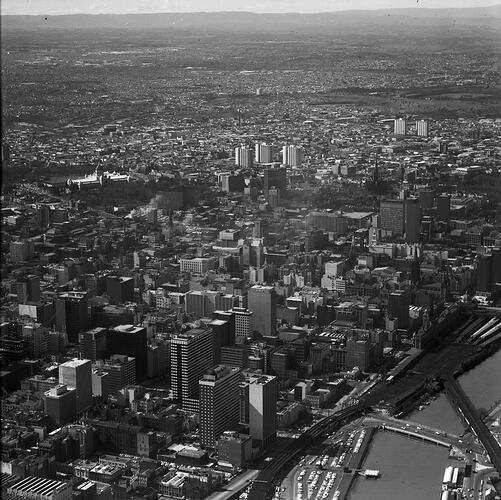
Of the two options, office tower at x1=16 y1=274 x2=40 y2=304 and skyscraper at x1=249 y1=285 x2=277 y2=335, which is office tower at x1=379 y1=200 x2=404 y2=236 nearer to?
skyscraper at x1=249 y1=285 x2=277 y2=335

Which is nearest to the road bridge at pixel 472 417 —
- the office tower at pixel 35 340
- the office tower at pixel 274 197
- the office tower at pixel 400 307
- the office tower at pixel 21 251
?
the office tower at pixel 400 307

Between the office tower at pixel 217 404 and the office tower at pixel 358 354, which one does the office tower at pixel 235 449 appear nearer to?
the office tower at pixel 217 404

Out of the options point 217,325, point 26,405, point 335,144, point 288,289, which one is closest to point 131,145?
point 335,144

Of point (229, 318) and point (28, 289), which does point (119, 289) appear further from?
point (229, 318)

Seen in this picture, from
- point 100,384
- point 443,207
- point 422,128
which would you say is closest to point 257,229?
point 443,207

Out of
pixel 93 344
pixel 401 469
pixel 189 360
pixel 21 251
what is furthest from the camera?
pixel 21 251

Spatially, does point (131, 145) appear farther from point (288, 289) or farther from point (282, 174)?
point (288, 289)

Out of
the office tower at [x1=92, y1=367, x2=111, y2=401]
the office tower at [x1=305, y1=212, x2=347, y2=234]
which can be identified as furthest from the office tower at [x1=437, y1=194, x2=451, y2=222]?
the office tower at [x1=92, y1=367, x2=111, y2=401]
